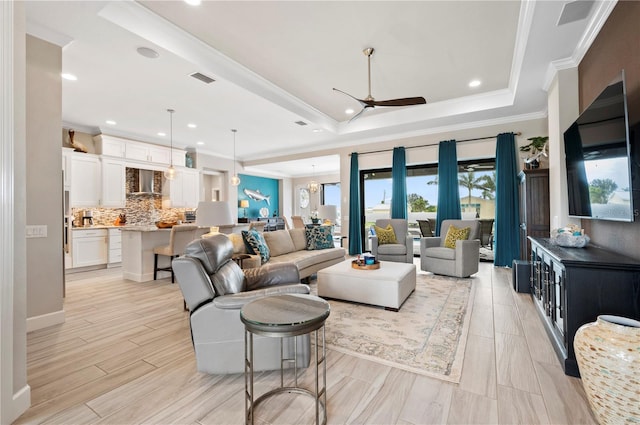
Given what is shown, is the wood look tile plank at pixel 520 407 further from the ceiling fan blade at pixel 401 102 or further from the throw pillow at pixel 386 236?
the throw pillow at pixel 386 236

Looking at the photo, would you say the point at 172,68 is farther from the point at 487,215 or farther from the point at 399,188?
the point at 487,215

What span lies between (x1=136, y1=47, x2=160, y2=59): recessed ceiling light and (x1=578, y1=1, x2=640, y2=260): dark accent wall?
4323 millimetres

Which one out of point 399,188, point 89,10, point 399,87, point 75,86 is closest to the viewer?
point 89,10

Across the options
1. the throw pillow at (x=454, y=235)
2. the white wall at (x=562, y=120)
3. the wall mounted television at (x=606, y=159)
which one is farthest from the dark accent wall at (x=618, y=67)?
the throw pillow at (x=454, y=235)

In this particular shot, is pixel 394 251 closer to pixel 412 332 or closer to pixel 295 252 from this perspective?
pixel 295 252

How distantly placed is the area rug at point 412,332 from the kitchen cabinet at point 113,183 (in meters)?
5.58

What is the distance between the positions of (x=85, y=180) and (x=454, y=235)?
23.8 ft

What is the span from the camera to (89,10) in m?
2.61

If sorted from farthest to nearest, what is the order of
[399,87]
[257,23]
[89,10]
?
1. [399,87]
2. [257,23]
3. [89,10]

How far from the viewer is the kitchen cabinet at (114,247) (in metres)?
6.11

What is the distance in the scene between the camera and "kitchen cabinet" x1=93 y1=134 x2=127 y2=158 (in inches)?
242

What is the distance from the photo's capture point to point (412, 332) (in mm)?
2686

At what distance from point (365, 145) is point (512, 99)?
312 cm

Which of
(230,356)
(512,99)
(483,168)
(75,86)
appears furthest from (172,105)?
(483,168)
